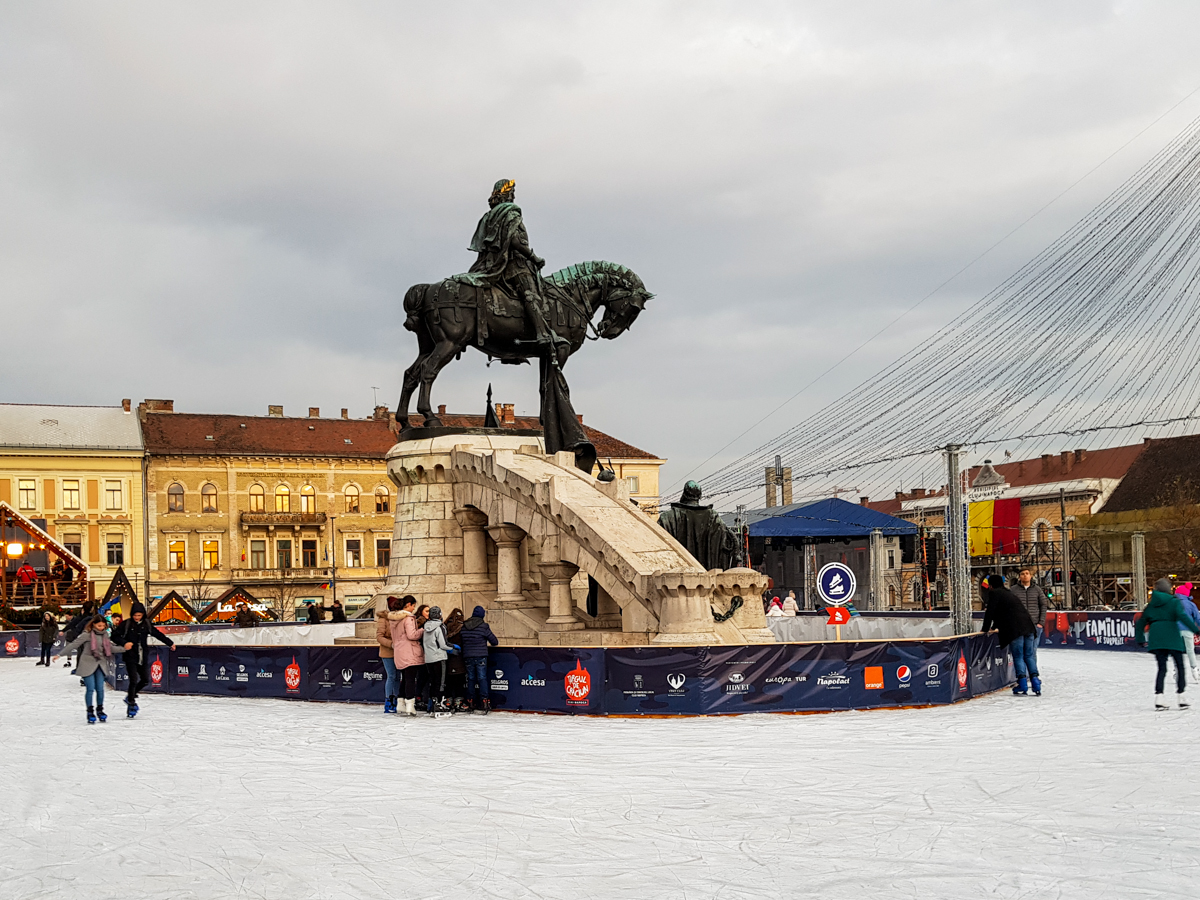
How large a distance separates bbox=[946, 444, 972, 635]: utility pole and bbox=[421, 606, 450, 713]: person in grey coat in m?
11.6

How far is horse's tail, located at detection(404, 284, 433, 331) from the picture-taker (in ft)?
81.6

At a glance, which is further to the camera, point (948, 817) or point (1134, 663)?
point (1134, 663)

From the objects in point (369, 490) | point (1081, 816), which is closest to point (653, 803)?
point (1081, 816)

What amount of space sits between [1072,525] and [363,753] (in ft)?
161

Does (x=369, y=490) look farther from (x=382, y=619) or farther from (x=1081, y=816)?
(x=1081, y=816)

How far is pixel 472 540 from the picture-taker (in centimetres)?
2388

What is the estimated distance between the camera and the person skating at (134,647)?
19297 mm

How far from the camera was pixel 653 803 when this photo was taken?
1101 centimetres

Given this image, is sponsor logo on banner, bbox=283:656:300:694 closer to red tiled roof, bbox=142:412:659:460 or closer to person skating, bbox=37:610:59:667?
person skating, bbox=37:610:59:667

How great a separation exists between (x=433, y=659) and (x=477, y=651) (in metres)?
0.71

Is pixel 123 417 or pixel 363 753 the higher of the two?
pixel 123 417

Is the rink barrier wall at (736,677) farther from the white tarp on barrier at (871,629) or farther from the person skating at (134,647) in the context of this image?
the white tarp on barrier at (871,629)

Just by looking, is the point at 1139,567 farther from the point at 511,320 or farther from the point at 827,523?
the point at 827,523

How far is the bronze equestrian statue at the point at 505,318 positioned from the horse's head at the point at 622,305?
60 centimetres
